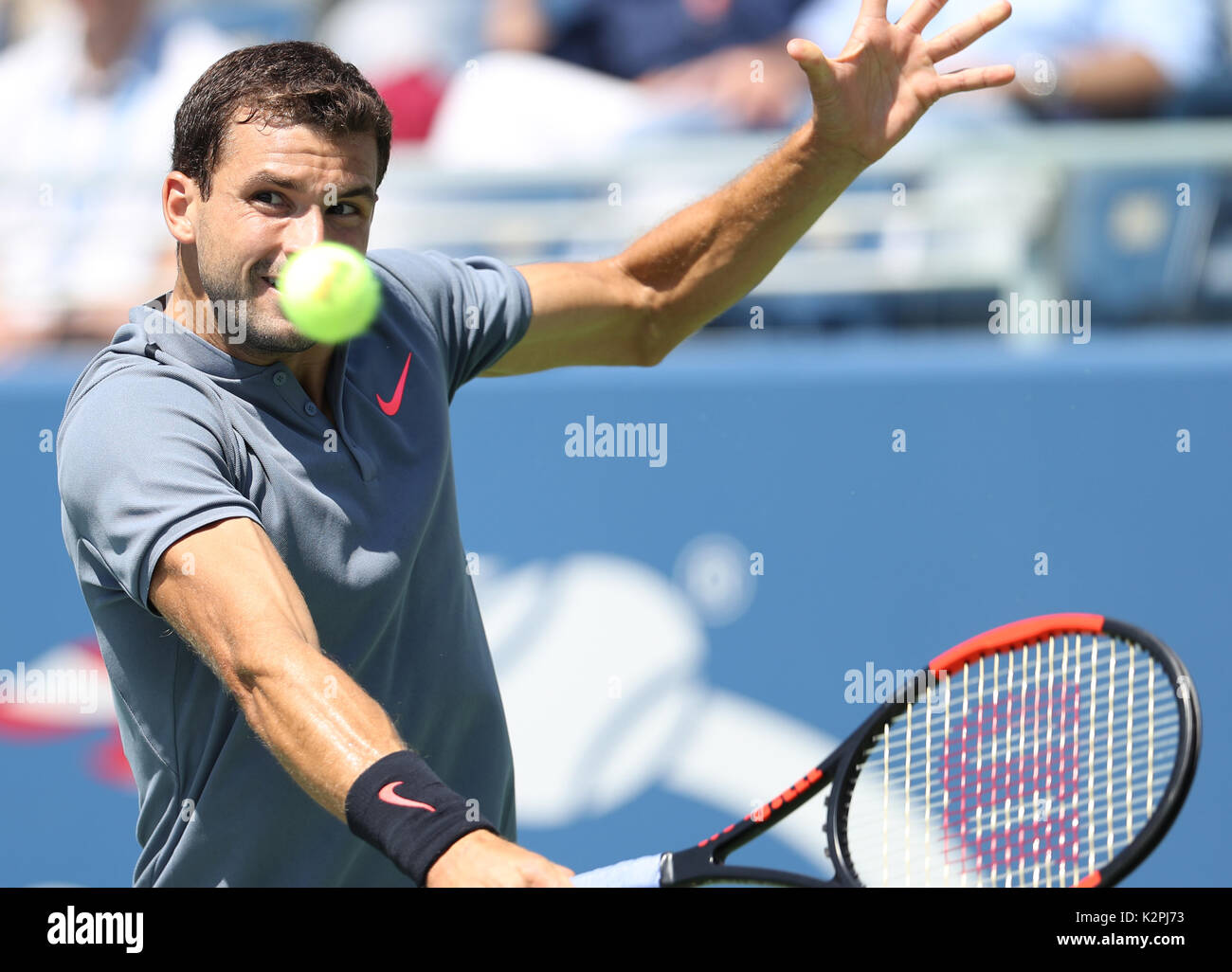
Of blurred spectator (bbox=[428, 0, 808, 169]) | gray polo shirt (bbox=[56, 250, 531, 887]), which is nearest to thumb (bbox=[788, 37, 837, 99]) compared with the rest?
gray polo shirt (bbox=[56, 250, 531, 887])

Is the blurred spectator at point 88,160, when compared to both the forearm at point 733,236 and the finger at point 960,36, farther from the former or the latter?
the finger at point 960,36

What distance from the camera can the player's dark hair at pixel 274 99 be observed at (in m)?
2.17

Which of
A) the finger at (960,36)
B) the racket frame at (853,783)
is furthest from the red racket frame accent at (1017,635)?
the finger at (960,36)

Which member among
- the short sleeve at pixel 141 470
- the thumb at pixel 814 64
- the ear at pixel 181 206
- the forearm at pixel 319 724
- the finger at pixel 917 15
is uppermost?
the finger at pixel 917 15

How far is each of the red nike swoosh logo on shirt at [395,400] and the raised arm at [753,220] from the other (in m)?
0.35

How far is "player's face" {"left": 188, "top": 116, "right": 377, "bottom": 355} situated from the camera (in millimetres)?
2156

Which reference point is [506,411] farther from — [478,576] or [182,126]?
[182,126]

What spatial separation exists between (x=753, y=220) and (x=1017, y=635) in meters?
0.85

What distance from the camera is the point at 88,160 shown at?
187 inches

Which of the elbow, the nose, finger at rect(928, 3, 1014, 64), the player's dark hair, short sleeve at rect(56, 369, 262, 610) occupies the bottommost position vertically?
short sleeve at rect(56, 369, 262, 610)

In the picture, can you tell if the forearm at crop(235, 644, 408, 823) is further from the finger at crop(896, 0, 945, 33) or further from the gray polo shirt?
the finger at crop(896, 0, 945, 33)

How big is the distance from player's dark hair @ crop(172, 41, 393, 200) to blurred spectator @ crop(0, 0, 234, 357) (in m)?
1.99

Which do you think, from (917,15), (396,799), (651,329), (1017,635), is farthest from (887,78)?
(396,799)
